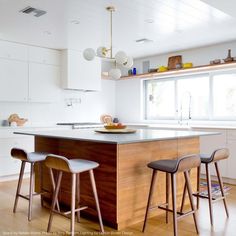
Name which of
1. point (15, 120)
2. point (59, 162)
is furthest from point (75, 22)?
point (59, 162)

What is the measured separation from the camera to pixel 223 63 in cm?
491

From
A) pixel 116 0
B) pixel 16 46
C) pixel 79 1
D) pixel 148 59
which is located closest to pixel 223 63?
pixel 148 59

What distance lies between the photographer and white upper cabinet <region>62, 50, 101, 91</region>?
5.60 metres

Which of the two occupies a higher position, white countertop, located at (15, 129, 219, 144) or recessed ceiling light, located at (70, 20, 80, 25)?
recessed ceiling light, located at (70, 20, 80, 25)

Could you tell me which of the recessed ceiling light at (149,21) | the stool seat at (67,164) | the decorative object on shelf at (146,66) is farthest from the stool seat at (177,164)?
the decorative object on shelf at (146,66)

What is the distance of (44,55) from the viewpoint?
5.48m

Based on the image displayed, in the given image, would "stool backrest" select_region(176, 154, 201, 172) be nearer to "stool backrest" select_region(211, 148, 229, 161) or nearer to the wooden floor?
"stool backrest" select_region(211, 148, 229, 161)

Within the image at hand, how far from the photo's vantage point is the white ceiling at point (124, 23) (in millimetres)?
3365

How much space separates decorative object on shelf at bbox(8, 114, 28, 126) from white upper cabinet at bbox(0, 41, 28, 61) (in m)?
1.02

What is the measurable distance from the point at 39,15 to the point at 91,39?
1.33 metres

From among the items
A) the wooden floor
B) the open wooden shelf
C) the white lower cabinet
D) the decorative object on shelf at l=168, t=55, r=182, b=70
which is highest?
the decorative object on shelf at l=168, t=55, r=182, b=70

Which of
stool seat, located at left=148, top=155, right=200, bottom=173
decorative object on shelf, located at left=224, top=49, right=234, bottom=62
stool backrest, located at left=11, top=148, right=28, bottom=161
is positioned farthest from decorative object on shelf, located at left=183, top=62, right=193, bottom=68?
stool backrest, located at left=11, top=148, right=28, bottom=161

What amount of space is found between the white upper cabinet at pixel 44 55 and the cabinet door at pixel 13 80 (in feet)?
0.74

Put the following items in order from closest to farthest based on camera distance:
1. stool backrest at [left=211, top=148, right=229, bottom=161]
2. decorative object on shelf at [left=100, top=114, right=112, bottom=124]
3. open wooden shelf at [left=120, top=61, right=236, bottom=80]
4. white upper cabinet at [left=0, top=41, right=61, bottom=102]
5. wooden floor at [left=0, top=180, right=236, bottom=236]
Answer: wooden floor at [left=0, top=180, right=236, bottom=236] → stool backrest at [left=211, top=148, right=229, bottom=161] → white upper cabinet at [left=0, top=41, right=61, bottom=102] → open wooden shelf at [left=120, top=61, right=236, bottom=80] → decorative object on shelf at [left=100, top=114, right=112, bottom=124]
